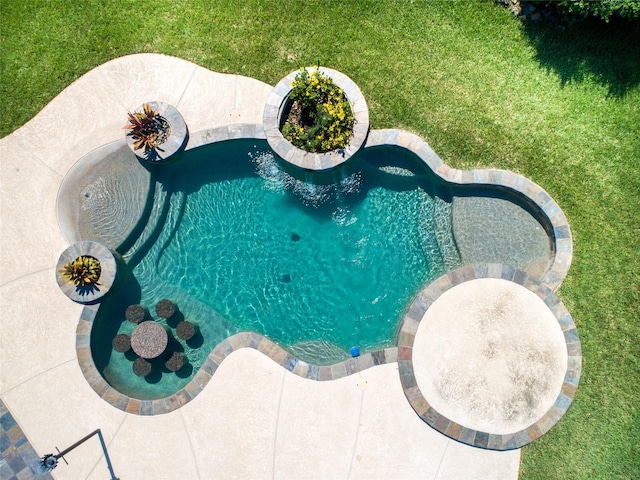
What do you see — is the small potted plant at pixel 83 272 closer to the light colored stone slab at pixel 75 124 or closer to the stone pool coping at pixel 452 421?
the light colored stone slab at pixel 75 124

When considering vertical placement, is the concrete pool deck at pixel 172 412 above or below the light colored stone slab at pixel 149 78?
below

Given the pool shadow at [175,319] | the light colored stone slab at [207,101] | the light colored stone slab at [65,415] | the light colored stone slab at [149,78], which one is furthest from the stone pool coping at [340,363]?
the light colored stone slab at [149,78]

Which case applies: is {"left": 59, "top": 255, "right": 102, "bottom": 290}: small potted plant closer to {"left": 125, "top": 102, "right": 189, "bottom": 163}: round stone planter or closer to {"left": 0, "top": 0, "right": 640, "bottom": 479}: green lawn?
{"left": 125, "top": 102, "right": 189, "bottom": 163}: round stone planter

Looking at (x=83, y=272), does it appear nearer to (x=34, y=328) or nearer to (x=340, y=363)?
(x=34, y=328)

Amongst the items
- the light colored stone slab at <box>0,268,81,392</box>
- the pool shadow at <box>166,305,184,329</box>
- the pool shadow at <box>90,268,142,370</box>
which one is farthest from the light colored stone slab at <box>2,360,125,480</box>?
the pool shadow at <box>166,305,184,329</box>

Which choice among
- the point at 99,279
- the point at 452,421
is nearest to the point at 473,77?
the point at 452,421

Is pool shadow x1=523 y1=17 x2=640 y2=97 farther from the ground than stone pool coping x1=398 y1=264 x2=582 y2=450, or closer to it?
farther from the ground
